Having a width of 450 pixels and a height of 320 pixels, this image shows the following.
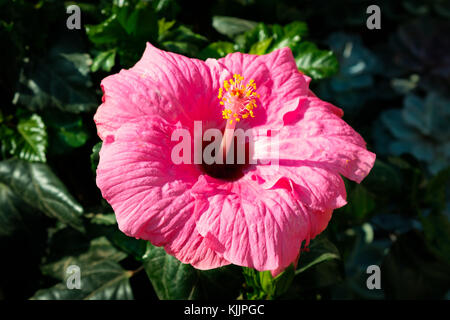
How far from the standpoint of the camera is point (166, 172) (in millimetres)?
926

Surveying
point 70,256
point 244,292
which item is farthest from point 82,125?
point 244,292

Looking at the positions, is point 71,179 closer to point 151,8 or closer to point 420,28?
point 151,8

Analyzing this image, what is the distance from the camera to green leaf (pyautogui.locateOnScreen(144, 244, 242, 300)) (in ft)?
3.74

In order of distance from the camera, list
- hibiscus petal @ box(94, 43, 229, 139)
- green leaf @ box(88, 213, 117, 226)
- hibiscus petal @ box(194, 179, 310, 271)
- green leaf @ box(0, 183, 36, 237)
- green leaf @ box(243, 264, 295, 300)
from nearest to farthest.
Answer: hibiscus petal @ box(194, 179, 310, 271)
hibiscus petal @ box(94, 43, 229, 139)
green leaf @ box(243, 264, 295, 300)
green leaf @ box(88, 213, 117, 226)
green leaf @ box(0, 183, 36, 237)

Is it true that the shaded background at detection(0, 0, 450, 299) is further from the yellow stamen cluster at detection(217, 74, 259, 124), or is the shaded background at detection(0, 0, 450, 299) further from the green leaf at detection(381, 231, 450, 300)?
the yellow stamen cluster at detection(217, 74, 259, 124)

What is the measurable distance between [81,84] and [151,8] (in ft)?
1.14

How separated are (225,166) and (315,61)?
0.48 meters

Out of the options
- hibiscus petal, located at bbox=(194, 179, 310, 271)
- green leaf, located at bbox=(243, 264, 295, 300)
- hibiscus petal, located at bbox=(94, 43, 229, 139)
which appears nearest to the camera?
hibiscus petal, located at bbox=(194, 179, 310, 271)

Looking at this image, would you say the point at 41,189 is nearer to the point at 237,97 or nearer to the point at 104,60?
the point at 104,60

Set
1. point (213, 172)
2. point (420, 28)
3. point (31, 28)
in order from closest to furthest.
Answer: point (213, 172)
point (31, 28)
point (420, 28)

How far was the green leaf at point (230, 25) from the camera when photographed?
1468 millimetres

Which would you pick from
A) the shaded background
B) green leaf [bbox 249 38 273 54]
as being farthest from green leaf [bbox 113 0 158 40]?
green leaf [bbox 249 38 273 54]

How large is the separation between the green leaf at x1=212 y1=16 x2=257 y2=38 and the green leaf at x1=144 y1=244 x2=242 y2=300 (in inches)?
30.5

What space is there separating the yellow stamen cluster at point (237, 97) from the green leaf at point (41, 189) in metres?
0.57
